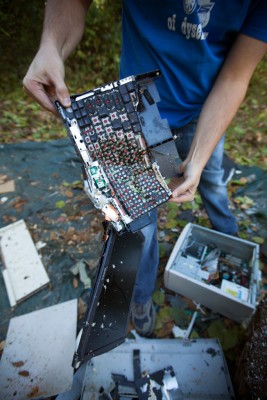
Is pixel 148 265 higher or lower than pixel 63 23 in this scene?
lower

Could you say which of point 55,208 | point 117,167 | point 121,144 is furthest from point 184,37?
point 55,208

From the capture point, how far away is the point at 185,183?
3.96 ft

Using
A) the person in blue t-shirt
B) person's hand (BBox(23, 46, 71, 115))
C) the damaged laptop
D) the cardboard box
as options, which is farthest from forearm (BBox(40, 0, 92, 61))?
the cardboard box

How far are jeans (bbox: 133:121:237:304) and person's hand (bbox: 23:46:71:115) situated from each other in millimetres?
688

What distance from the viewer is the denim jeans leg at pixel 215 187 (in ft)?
5.23

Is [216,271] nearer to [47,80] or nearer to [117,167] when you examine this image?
[117,167]

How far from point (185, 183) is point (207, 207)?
3.09ft

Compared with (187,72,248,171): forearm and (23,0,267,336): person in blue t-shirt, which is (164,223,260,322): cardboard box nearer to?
(23,0,267,336): person in blue t-shirt

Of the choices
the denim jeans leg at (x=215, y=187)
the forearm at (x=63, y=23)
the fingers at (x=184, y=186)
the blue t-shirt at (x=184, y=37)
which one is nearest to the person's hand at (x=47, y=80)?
the forearm at (x=63, y=23)

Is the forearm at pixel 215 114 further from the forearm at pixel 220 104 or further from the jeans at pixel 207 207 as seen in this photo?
the jeans at pixel 207 207

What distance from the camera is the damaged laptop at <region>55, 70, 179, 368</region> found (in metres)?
1.08

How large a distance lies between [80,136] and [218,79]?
2.64ft

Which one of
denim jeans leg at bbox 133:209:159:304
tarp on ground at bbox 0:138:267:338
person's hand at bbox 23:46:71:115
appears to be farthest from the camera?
tarp on ground at bbox 0:138:267:338

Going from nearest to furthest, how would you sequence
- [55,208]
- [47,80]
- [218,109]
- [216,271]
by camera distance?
[47,80] < [218,109] < [216,271] < [55,208]
